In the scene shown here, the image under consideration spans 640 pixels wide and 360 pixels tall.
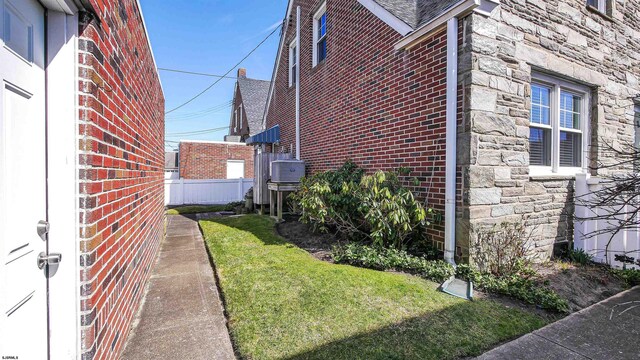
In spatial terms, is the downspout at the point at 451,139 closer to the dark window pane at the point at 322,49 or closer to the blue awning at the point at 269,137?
the dark window pane at the point at 322,49

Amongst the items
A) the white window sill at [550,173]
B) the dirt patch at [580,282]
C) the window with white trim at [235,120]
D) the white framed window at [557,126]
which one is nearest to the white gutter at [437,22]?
the white framed window at [557,126]

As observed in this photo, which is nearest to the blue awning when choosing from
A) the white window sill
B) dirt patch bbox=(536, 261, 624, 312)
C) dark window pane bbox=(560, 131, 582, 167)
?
the white window sill

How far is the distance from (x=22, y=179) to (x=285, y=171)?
7.13 metres

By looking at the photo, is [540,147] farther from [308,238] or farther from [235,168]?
[235,168]

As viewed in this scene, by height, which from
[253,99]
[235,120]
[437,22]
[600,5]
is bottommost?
[437,22]

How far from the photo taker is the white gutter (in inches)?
163

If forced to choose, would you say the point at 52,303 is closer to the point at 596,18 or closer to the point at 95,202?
the point at 95,202

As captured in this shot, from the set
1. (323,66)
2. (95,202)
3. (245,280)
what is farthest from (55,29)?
(323,66)

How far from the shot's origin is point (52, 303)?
166cm

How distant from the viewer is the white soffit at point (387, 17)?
17.3 feet

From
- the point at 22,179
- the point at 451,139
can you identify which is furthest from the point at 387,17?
the point at 22,179

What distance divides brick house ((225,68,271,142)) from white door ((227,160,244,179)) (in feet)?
6.67

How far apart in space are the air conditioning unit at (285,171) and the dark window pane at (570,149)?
602cm

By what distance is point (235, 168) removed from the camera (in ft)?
62.0
